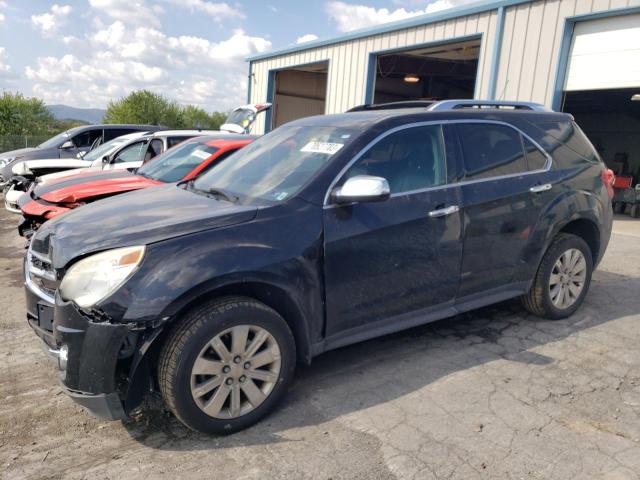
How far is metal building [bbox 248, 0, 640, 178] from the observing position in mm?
8625

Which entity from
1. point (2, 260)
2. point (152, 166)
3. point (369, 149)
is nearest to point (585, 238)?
point (369, 149)

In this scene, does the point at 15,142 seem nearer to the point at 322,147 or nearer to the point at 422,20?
the point at 422,20

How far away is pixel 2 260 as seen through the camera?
6668 mm

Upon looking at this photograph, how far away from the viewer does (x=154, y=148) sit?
8.30 meters

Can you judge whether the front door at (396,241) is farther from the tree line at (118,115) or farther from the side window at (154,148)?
the tree line at (118,115)

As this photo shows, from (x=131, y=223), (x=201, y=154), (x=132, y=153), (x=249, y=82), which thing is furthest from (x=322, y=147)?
(x=249, y=82)

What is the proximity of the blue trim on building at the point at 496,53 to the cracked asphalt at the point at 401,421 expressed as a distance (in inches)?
276

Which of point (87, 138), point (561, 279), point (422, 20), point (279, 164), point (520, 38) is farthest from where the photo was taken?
point (87, 138)

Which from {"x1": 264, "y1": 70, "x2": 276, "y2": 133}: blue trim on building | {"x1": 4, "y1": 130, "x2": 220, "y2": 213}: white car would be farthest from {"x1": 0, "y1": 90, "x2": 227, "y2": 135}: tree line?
{"x1": 4, "y1": 130, "x2": 220, "y2": 213}: white car

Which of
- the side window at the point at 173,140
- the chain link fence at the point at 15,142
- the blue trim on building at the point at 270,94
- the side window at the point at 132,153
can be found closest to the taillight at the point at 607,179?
the side window at the point at 173,140

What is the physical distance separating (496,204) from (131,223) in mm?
2562

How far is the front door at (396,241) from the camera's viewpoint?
10.1ft

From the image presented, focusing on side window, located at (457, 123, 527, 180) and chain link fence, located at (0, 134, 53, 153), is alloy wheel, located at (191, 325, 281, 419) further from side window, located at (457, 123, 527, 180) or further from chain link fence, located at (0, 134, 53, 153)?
chain link fence, located at (0, 134, 53, 153)

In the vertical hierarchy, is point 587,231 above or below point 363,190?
below
